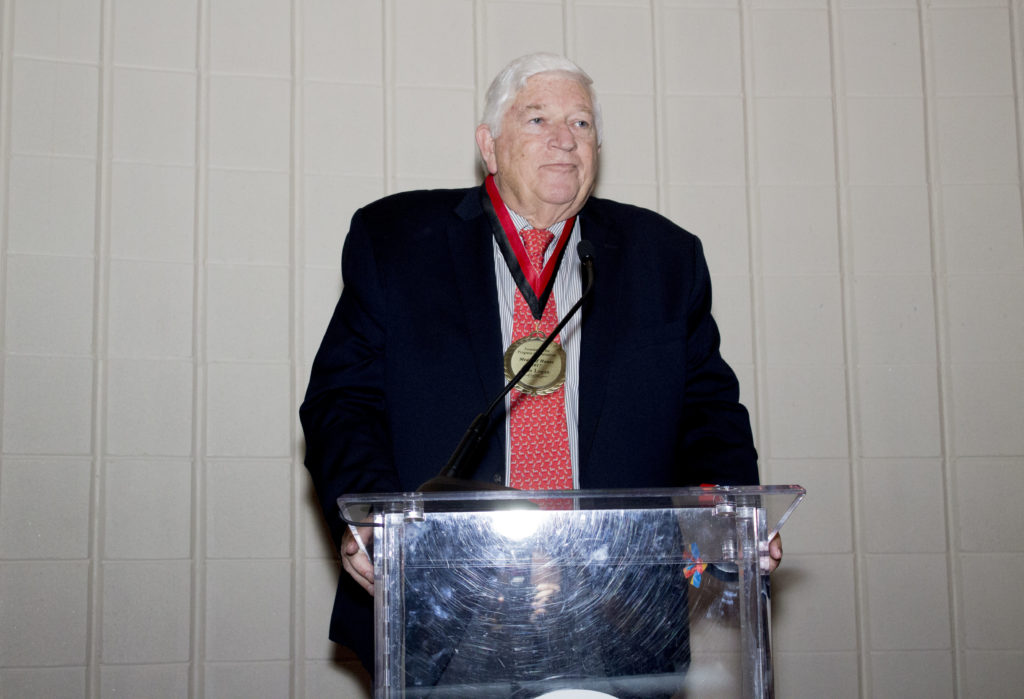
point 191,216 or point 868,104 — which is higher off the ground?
point 868,104

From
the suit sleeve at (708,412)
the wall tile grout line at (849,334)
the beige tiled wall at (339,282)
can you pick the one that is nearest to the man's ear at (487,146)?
the suit sleeve at (708,412)

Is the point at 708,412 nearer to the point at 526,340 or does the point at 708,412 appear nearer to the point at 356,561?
the point at 526,340

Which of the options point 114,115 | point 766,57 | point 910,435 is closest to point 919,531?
point 910,435

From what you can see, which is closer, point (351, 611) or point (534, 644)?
point (534, 644)

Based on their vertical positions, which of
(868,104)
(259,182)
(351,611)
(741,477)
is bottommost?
(351,611)

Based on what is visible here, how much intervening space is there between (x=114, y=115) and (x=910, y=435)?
2428 millimetres

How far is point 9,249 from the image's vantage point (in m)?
2.78

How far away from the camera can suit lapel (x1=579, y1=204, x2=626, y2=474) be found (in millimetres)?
2055

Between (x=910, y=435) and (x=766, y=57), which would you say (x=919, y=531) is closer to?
(x=910, y=435)

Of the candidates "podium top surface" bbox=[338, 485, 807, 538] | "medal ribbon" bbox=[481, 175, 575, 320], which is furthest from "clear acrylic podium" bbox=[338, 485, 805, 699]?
"medal ribbon" bbox=[481, 175, 575, 320]

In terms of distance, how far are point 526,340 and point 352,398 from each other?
35 centimetres

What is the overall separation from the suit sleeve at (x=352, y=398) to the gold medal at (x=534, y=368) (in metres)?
0.26

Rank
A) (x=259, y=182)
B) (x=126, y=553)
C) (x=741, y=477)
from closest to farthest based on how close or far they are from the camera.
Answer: (x=741, y=477) → (x=126, y=553) → (x=259, y=182)

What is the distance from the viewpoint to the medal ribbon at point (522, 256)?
218 cm
